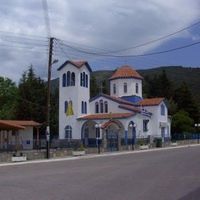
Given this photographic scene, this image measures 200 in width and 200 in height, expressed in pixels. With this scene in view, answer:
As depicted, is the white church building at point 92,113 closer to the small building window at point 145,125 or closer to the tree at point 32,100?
the small building window at point 145,125

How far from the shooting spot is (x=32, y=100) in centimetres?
8388

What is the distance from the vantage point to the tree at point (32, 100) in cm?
8269

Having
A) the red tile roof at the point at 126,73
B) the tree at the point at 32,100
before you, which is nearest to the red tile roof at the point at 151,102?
the red tile roof at the point at 126,73

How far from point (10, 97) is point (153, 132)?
2870cm

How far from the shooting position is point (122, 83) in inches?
3310

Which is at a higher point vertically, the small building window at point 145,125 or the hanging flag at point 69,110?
the hanging flag at point 69,110

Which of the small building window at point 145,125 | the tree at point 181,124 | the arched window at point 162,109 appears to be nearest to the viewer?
the small building window at point 145,125

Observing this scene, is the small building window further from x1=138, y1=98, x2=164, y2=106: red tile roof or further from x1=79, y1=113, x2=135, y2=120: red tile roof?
x1=79, y1=113, x2=135, y2=120: red tile roof

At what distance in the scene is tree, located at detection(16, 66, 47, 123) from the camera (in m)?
82.7

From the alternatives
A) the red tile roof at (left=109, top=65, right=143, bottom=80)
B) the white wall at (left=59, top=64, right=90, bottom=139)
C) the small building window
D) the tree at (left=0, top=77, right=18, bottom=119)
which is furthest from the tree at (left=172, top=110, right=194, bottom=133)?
the tree at (left=0, top=77, right=18, bottom=119)

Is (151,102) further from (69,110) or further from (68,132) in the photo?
(68,132)

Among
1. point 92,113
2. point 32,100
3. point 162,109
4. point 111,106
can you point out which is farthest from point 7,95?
point 162,109

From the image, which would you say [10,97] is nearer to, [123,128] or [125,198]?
[123,128]

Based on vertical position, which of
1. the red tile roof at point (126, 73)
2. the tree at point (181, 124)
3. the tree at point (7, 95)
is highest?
the red tile roof at point (126, 73)
